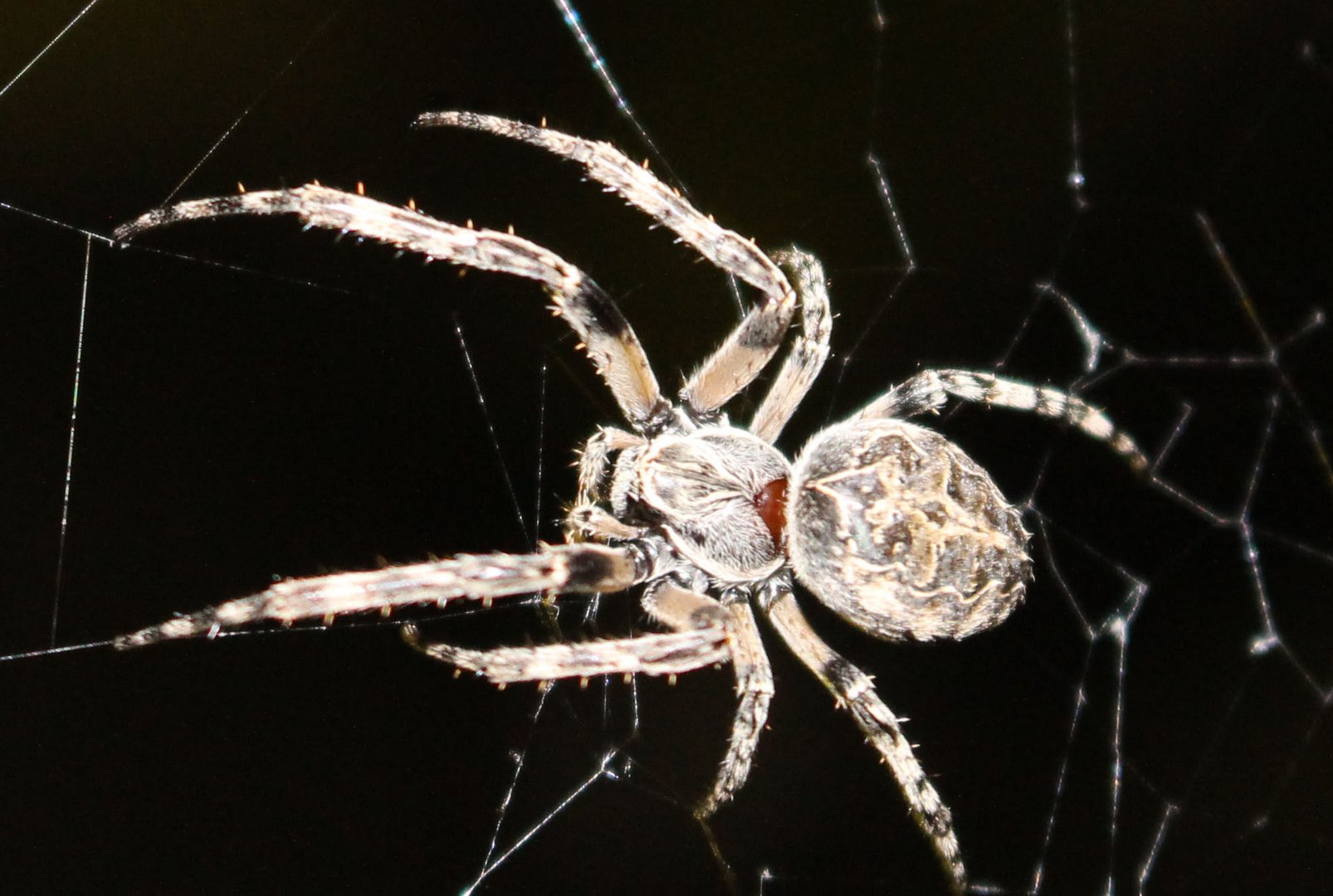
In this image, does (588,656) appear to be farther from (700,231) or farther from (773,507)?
(700,231)

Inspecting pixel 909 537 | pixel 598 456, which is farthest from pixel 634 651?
pixel 909 537

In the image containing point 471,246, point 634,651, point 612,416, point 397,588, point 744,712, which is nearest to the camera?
point 397,588

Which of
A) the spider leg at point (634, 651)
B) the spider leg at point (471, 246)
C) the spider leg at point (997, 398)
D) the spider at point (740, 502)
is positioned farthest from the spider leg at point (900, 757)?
the spider leg at point (471, 246)

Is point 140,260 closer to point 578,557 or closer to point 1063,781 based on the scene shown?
point 578,557

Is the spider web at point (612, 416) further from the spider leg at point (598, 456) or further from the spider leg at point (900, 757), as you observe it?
the spider leg at point (900, 757)

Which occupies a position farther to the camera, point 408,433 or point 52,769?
point 408,433

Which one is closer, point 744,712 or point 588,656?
point 588,656

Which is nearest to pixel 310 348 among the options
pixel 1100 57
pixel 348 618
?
pixel 348 618
